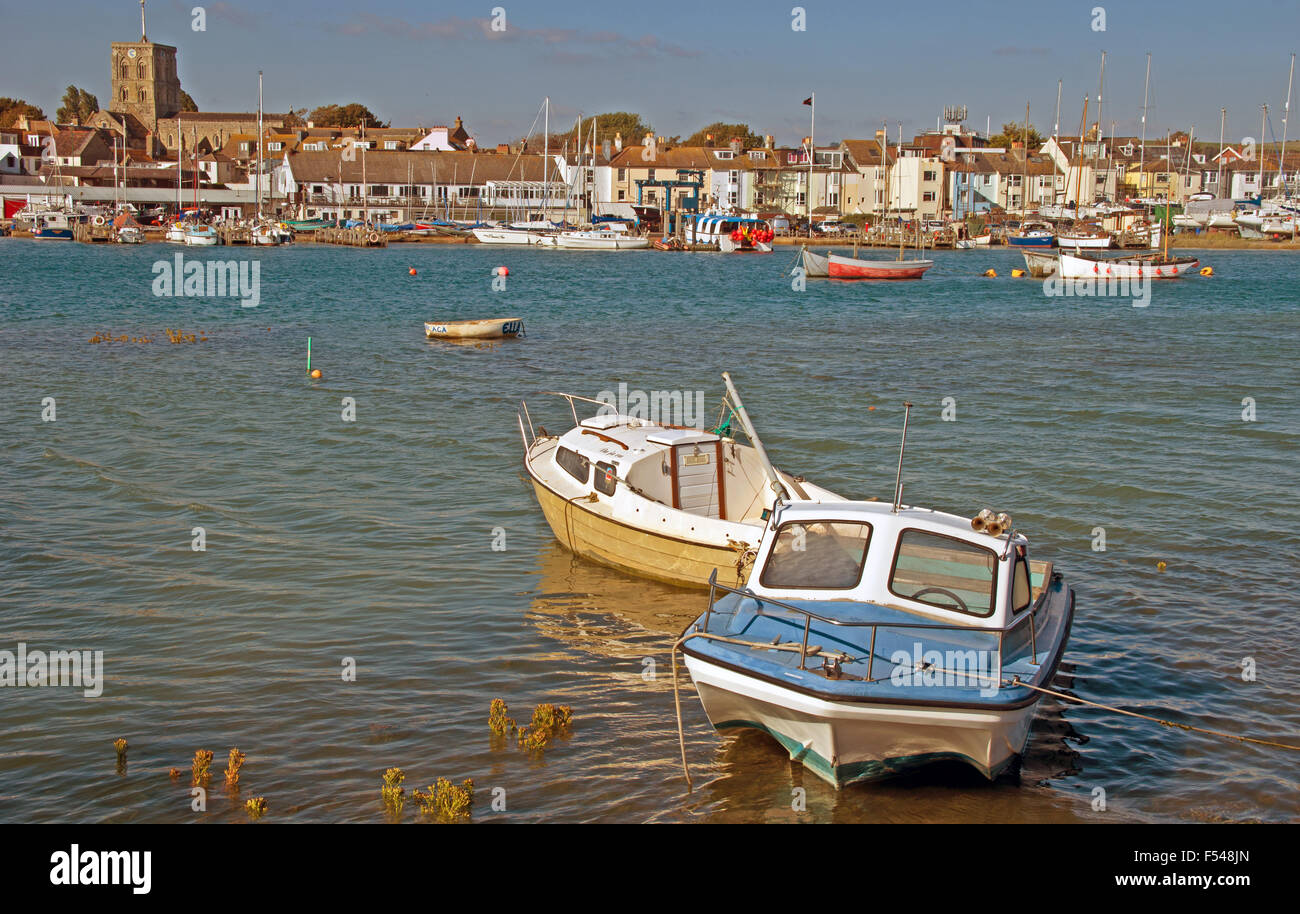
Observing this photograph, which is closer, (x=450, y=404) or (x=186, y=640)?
(x=186, y=640)

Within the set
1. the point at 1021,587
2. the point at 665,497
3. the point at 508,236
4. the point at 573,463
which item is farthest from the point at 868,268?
the point at 1021,587

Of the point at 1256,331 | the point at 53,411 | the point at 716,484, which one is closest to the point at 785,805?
the point at 716,484

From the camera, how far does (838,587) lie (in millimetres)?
11945

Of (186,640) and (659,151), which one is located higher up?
(659,151)

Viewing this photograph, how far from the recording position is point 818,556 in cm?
1220

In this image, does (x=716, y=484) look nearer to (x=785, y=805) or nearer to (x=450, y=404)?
(x=785, y=805)

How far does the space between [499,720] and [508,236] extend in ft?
400

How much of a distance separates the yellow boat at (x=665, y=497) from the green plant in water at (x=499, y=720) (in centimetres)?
435

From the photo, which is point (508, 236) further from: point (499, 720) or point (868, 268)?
point (499, 720)

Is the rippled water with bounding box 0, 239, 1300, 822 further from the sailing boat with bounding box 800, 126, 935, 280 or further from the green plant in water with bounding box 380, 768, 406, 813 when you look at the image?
the sailing boat with bounding box 800, 126, 935, 280

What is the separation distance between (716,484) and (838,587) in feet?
18.9

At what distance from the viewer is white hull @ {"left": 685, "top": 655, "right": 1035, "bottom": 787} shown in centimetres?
1023

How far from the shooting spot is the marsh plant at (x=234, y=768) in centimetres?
1091
